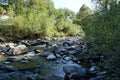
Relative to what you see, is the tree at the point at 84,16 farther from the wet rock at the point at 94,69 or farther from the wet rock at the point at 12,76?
the wet rock at the point at 12,76

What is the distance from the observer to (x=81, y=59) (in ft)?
44.0

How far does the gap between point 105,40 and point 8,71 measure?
4.74 meters

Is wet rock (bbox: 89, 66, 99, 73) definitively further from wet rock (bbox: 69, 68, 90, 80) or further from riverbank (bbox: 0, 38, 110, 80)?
wet rock (bbox: 69, 68, 90, 80)

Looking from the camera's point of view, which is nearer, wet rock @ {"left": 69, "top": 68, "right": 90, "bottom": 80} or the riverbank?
wet rock @ {"left": 69, "top": 68, "right": 90, "bottom": 80}

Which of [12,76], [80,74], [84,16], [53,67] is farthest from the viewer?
[84,16]

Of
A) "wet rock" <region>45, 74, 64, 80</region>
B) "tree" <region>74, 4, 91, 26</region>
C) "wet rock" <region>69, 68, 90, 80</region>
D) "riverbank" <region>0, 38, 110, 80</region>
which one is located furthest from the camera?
"tree" <region>74, 4, 91, 26</region>

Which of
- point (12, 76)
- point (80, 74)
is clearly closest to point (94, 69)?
point (80, 74)

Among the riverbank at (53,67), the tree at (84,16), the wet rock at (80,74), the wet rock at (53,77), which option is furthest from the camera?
the tree at (84,16)

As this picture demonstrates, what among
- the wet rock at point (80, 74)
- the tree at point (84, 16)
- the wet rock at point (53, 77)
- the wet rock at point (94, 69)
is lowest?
the wet rock at point (53, 77)

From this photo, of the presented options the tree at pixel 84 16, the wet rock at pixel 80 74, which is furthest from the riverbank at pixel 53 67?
the tree at pixel 84 16

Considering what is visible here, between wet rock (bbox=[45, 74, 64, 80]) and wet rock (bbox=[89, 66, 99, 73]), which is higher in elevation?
wet rock (bbox=[89, 66, 99, 73])

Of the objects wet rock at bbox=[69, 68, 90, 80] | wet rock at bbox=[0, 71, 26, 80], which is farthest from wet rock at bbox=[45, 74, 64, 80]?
wet rock at bbox=[0, 71, 26, 80]

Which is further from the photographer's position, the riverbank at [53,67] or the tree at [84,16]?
the tree at [84,16]

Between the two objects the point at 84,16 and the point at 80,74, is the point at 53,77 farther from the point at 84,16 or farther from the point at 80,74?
the point at 84,16
